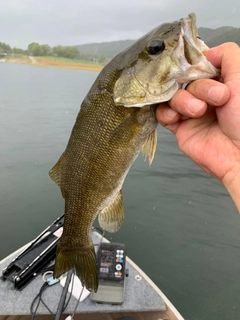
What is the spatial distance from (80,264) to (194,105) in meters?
1.37

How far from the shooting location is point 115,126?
1734mm

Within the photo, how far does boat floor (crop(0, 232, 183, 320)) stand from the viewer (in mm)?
3262

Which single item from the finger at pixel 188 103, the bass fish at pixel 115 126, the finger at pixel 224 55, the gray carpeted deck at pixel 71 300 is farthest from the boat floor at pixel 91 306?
the finger at pixel 224 55

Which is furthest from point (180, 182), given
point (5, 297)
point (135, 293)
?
point (5, 297)

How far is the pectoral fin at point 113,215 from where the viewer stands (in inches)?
83.0

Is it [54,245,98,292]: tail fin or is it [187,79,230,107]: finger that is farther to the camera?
[54,245,98,292]: tail fin

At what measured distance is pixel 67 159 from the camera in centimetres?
191

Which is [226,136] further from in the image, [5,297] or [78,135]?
[5,297]

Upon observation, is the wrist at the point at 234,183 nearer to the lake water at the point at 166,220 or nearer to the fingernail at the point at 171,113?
the fingernail at the point at 171,113

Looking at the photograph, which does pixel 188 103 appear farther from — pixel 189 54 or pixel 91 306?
pixel 91 306

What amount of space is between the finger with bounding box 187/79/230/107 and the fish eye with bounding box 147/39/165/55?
0.26m

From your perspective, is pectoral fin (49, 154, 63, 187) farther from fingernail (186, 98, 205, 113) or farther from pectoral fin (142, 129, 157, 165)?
fingernail (186, 98, 205, 113)

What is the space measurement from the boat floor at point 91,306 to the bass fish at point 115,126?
60.1 inches

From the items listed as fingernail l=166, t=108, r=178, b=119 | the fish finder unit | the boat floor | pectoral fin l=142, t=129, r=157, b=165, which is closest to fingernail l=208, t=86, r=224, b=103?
fingernail l=166, t=108, r=178, b=119
